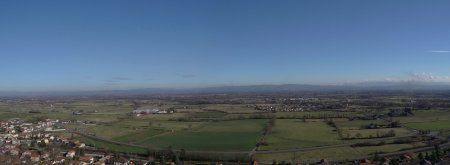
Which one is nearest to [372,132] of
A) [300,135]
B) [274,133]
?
[300,135]

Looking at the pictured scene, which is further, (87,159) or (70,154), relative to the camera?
(70,154)

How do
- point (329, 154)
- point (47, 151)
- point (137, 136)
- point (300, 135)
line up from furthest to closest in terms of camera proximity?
point (137, 136)
point (300, 135)
point (47, 151)
point (329, 154)

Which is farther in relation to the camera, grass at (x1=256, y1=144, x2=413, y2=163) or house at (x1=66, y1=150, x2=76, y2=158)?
house at (x1=66, y1=150, x2=76, y2=158)

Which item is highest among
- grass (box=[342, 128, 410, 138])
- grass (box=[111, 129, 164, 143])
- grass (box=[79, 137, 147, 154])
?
grass (box=[342, 128, 410, 138])

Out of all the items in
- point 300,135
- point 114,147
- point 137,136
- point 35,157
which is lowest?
point 114,147

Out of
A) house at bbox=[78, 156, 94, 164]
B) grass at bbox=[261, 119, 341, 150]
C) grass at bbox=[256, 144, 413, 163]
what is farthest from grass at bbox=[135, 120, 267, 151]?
house at bbox=[78, 156, 94, 164]

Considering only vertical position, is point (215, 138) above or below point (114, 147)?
above

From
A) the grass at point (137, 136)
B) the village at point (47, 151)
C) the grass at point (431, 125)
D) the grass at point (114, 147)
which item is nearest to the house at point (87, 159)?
the village at point (47, 151)

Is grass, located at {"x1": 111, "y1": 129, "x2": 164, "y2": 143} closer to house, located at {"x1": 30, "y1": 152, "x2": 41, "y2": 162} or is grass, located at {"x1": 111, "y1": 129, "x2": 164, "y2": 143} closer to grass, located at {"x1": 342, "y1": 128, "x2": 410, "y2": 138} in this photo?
house, located at {"x1": 30, "y1": 152, "x2": 41, "y2": 162}

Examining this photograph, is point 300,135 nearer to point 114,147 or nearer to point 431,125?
point 431,125

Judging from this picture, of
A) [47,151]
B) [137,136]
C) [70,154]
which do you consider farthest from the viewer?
[137,136]

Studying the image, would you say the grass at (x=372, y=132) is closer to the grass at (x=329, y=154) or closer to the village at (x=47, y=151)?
the grass at (x=329, y=154)
